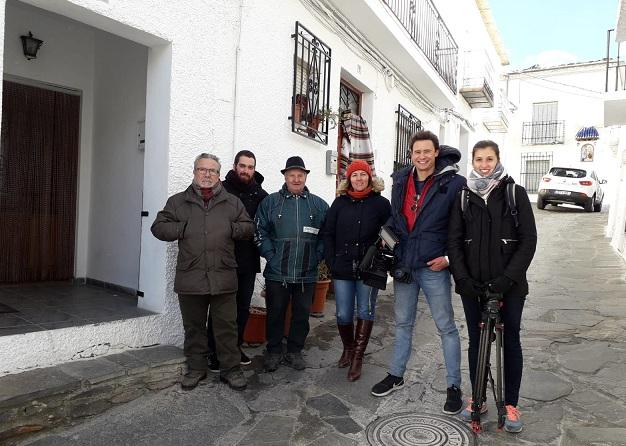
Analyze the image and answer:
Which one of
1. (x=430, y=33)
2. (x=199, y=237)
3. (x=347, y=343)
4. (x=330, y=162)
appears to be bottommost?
(x=347, y=343)

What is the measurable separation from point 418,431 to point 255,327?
2.01 metres

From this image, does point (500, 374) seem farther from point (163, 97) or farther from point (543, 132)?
point (543, 132)

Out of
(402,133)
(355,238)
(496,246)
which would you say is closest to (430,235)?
(496,246)

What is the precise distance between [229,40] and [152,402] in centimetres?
324

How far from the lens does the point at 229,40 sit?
4742mm

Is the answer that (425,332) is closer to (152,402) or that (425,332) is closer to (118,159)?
(152,402)

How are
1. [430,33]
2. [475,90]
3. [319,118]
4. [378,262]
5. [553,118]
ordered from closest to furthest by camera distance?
[378,262], [319,118], [430,33], [475,90], [553,118]

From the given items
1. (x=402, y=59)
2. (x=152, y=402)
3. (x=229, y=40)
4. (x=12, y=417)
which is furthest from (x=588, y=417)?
(x=402, y=59)

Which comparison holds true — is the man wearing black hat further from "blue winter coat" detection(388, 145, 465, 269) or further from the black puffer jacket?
"blue winter coat" detection(388, 145, 465, 269)

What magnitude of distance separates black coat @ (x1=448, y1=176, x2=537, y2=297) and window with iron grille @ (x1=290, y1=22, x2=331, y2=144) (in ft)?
10.2

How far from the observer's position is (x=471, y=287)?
314 cm

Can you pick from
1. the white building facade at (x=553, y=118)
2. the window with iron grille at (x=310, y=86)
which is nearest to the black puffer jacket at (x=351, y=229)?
the window with iron grille at (x=310, y=86)

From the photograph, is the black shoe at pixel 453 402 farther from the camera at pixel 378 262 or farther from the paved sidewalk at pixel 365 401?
the camera at pixel 378 262

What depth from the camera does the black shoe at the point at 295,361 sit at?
14.0ft
